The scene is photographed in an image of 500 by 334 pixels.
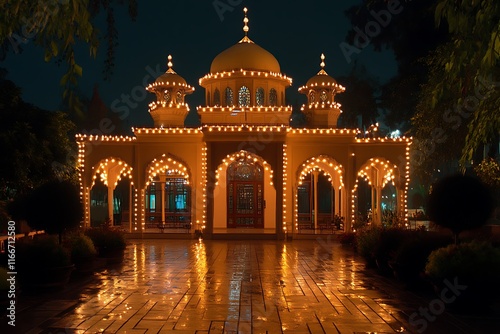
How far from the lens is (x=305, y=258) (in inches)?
758

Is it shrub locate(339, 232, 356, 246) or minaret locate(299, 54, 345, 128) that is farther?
minaret locate(299, 54, 345, 128)

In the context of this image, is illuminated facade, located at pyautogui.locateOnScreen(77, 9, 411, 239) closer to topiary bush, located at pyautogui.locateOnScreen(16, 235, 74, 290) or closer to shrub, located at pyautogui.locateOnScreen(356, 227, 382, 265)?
shrub, located at pyautogui.locateOnScreen(356, 227, 382, 265)

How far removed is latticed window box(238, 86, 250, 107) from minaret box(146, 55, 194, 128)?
2.76 meters

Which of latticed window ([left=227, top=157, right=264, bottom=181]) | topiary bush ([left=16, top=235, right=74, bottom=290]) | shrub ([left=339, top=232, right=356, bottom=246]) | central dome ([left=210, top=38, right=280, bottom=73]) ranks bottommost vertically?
shrub ([left=339, top=232, right=356, bottom=246])

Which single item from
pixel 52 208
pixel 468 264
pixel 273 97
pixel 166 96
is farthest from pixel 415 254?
pixel 166 96

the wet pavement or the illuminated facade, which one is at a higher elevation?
the illuminated facade

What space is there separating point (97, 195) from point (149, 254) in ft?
118

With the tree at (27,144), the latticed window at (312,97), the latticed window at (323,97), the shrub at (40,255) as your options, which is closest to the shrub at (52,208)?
the shrub at (40,255)

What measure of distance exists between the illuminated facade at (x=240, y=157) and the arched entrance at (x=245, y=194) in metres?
0.05

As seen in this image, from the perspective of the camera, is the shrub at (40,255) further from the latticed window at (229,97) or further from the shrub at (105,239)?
the latticed window at (229,97)

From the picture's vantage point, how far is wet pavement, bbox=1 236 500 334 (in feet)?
29.9

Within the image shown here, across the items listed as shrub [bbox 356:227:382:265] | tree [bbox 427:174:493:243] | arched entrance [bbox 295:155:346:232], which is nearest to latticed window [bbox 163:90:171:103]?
arched entrance [bbox 295:155:346:232]

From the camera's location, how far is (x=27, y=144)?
19.3 m

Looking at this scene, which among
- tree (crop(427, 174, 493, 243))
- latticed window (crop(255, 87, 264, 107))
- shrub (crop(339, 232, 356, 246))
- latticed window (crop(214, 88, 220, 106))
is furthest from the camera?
latticed window (crop(214, 88, 220, 106))
